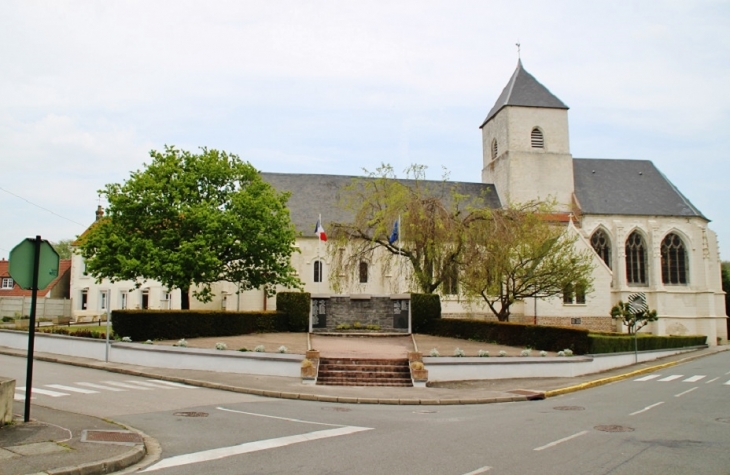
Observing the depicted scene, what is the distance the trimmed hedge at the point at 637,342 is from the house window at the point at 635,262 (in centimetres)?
660

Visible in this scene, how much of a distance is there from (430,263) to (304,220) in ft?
50.8

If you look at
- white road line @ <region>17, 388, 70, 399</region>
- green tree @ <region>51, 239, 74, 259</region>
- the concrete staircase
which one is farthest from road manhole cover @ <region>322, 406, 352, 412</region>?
green tree @ <region>51, 239, 74, 259</region>

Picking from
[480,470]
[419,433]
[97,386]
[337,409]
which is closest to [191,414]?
[337,409]

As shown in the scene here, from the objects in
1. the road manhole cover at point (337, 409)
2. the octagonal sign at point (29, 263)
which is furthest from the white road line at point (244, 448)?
the octagonal sign at point (29, 263)

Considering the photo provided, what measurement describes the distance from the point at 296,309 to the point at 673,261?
33476 millimetres

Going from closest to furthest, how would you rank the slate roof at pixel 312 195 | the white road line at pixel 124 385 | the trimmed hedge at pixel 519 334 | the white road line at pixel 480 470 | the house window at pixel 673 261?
the white road line at pixel 480 470, the white road line at pixel 124 385, the trimmed hedge at pixel 519 334, the slate roof at pixel 312 195, the house window at pixel 673 261

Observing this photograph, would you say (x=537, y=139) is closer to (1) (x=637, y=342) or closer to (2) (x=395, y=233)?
(1) (x=637, y=342)

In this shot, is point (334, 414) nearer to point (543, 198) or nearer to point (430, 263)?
point (430, 263)

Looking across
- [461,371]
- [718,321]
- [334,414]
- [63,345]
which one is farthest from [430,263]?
[718,321]

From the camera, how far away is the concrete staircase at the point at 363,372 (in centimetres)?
1861

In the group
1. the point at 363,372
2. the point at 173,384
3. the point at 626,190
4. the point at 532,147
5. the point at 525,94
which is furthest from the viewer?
the point at 525,94

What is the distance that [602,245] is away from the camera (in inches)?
1938

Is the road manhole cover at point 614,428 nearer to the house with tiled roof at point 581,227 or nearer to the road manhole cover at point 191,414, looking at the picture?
the road manhole cover at point 191,414

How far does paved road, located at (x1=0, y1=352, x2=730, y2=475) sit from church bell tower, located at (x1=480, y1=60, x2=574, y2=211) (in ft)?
112
